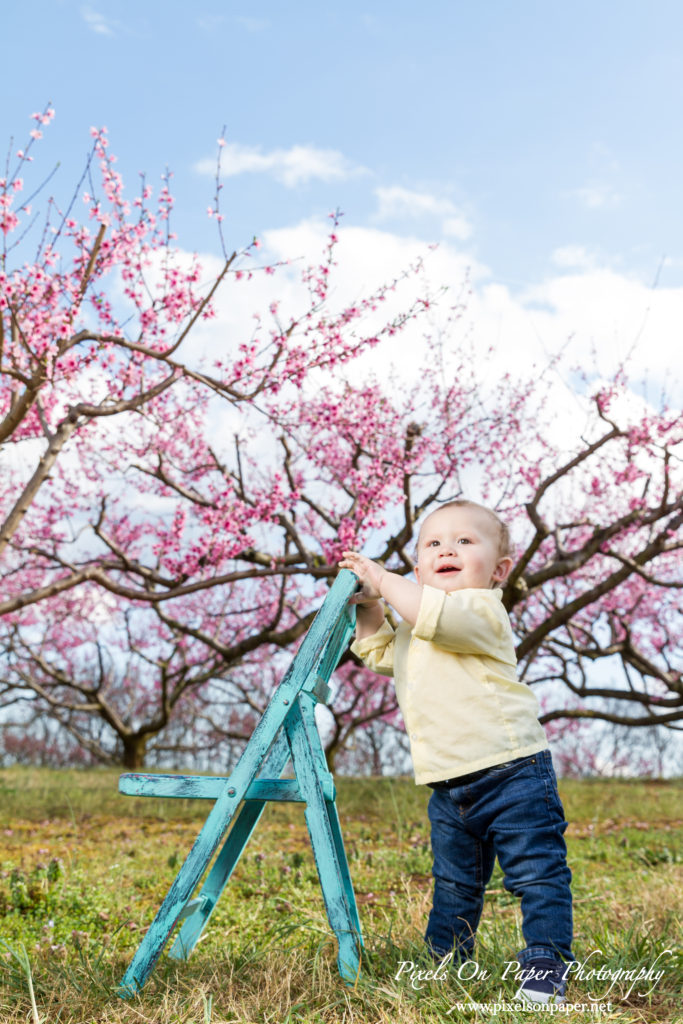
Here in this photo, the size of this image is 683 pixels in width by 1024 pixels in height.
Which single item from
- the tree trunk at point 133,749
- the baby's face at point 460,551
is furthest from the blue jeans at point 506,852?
the tree trunk at point 133,749

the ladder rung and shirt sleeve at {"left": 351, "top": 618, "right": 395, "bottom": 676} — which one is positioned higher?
shirt sleeve at {"left": 351, "top": 618, "right": 395, "bottom": 676}

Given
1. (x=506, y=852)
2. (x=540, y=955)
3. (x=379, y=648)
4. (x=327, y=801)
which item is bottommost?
(x=540, y=955)

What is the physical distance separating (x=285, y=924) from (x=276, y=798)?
0.94m

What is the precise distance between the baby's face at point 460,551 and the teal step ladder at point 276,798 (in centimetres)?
29

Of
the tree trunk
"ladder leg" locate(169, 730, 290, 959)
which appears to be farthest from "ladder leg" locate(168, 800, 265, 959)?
the tree trunk

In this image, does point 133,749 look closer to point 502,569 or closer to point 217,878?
point 217,878

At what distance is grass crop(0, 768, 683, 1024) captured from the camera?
230cm

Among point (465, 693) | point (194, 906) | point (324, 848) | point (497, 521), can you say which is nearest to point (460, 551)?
point (497, 521)

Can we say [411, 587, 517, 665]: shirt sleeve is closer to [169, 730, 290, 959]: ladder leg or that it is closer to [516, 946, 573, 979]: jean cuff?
[169, 730, 290, 959]: ladder leg

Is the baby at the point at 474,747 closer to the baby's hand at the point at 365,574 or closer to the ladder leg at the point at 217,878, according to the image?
the baby's hand at the point at 365,574

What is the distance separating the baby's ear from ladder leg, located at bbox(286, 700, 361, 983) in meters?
0.83

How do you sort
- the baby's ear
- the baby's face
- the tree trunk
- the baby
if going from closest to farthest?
1. the baby
2. the baby's face
3. the baby's ear
4. the tree trunk

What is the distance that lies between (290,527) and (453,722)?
19.0 feet

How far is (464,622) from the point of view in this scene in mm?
2486
